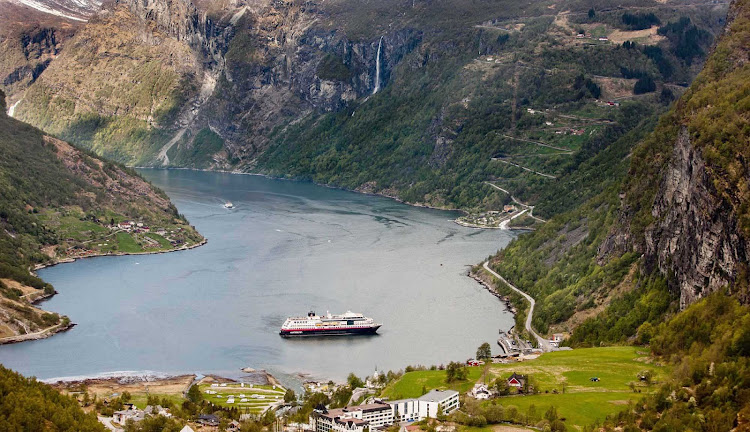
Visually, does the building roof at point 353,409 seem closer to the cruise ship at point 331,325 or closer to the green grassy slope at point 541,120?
the cruise ship at point 331,325

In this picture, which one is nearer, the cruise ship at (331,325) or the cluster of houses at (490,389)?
the cluster of houses at (490,389)

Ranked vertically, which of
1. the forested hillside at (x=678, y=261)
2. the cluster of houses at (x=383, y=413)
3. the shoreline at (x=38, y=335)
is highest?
the forested hillside at (x=678, y=261)

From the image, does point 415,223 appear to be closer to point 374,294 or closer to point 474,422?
point 374,294

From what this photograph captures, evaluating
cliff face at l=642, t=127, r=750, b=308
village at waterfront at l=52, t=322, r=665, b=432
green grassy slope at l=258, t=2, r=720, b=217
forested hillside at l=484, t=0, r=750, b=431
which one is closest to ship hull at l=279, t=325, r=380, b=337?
village at waterfront at l=52, t=322, r=665, b=432

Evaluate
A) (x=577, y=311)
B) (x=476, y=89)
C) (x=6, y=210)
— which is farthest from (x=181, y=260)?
(x=476, y=89)

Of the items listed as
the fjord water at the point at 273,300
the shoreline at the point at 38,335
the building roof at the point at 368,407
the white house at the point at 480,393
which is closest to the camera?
the building roof at the point at 368,407

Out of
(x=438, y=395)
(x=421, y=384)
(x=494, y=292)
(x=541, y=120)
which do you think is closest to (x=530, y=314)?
(x=494, y=292)

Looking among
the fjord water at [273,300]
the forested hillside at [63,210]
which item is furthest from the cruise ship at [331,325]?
the forested hillside at [63,210]

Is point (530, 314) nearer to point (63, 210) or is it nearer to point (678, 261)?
point (678, 261)

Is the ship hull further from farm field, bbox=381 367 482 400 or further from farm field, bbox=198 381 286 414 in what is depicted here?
farm field, bbox=381 367 482 400
